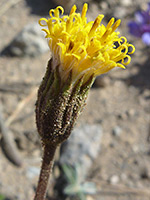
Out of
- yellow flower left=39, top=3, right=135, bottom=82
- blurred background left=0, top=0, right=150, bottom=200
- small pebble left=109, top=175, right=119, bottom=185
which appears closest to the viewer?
yellow flower left=39, top=3, right=135, bottom=82

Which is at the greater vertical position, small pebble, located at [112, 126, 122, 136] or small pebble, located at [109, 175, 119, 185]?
small pebble, located at [112, 126, 122, 136]

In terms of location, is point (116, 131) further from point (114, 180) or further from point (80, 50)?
point (80, 50)

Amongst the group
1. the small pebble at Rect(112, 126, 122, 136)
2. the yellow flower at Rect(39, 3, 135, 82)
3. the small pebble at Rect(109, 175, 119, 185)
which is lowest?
the small pebble at Rect(109, 175, 119, 185)

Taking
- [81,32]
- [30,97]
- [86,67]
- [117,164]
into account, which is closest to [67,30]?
[81,32]

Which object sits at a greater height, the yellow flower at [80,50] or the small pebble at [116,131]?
the small pebble at [116,131]

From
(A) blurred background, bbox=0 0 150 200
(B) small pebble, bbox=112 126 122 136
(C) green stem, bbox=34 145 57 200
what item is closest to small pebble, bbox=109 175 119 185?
(A) blurred background, bbox=0 0 150 200

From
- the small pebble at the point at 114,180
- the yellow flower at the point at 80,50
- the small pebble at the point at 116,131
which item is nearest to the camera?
the yellow flower at the point at 80,50

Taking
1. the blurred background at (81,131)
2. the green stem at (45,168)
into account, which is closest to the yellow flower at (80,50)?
the green stem at (45,168)

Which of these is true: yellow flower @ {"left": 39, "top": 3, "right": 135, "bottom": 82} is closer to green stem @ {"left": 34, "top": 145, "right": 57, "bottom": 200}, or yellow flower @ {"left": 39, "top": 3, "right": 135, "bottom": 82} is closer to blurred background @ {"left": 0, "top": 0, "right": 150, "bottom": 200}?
green stem @ {"left": 34, "top": 145, "right": 57, "bottom": 200}

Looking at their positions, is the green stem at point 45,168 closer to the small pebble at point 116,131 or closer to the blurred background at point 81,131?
the blurred background at point 81,131
